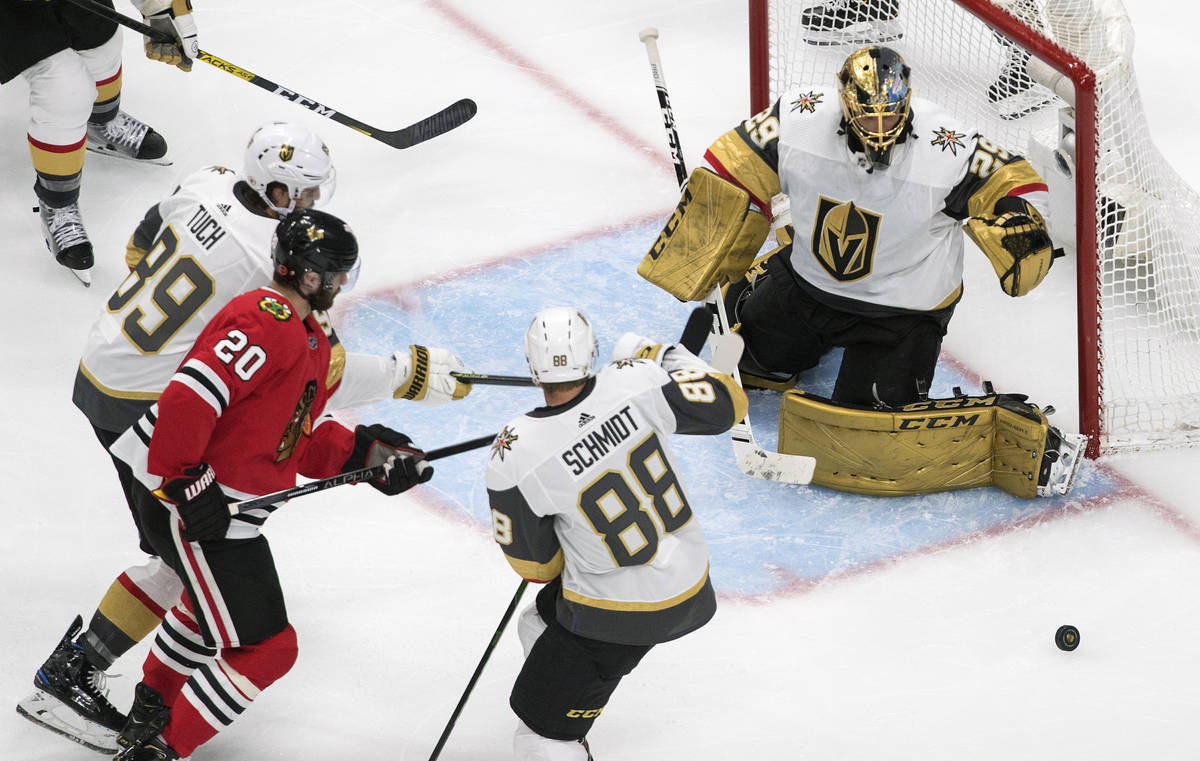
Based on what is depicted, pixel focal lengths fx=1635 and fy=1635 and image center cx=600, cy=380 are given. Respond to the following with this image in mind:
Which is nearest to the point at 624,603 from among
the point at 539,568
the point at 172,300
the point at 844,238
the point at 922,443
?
the point at 539,568

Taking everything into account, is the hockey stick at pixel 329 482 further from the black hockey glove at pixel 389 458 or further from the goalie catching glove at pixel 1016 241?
the goalie catching glove at pixel 1016 241

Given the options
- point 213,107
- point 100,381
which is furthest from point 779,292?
point 213,107

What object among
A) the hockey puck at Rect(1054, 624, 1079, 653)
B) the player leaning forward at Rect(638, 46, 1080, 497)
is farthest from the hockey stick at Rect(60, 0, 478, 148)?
the hockey puck at Rect(1054, 624, 1079, 653)

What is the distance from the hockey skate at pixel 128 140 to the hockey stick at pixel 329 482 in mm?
2403

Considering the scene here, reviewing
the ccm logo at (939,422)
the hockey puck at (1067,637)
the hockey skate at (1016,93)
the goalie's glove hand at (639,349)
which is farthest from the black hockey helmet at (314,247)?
the hockey skate at (1016,93)

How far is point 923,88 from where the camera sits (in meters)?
4.83

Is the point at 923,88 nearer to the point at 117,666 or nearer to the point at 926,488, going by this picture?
the point at 926,488

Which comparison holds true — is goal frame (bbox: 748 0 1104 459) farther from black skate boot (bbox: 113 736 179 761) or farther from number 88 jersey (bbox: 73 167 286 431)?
black skate boot (bbox: 113 736 179 761)

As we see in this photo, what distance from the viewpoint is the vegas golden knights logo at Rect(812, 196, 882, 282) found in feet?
12.6

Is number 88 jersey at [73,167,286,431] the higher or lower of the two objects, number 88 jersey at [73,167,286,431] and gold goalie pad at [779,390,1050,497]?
the higher

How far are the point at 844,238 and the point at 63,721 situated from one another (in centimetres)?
204

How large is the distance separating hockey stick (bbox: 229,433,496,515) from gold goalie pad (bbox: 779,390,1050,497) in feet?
3.42

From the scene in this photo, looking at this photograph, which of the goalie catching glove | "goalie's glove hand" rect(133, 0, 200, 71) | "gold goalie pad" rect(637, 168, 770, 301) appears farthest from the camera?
"goalie's glove hand" rect(133, 0, 200, 71)

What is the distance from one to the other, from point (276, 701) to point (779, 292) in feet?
5.43
